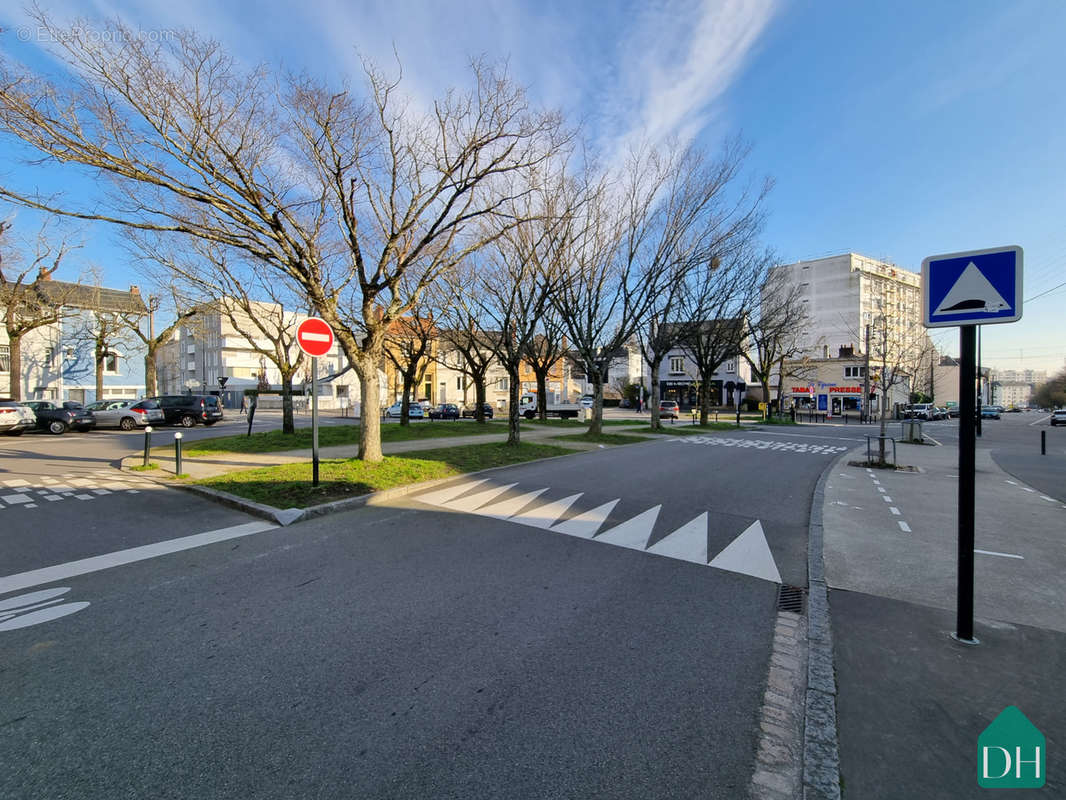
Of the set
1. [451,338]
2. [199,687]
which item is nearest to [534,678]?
[199,687]

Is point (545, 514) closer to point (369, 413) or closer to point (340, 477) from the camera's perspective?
point (340, 477)

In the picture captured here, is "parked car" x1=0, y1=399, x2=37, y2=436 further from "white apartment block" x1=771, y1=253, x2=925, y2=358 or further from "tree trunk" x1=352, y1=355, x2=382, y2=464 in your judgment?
"white apartment block" x1=771, y1=253, x2=925, y2=358

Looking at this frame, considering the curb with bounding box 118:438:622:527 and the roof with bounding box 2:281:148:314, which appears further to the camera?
the roof with bounding box 2:281:148:314

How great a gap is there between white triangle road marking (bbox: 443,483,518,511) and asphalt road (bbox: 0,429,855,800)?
5.48 feet

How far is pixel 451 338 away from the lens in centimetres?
2642

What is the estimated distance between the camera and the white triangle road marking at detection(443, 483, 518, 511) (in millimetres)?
8031

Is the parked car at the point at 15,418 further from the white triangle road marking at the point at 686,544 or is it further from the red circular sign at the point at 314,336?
the white triangle road marking at the point at 686,544

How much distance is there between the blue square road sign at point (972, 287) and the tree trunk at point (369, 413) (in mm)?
9720

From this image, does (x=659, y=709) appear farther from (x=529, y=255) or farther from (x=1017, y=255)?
(x=529, y=255)

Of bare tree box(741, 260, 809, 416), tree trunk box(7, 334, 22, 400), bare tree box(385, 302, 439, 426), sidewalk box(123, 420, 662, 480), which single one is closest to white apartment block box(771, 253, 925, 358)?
bare tree box(741, 260, 809, 416)

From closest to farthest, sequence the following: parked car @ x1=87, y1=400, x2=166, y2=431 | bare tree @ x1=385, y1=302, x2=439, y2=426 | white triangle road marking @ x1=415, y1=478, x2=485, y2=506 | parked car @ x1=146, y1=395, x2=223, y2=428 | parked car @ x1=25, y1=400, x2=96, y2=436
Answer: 1. white triangle road marking @ x1=415, y1=478, x2=485, y2=506
2. parked car @ x1=25, y1=400, x2=96, y2=436
3. bare tree @ x1=385, y1=302, x2=439, y2=426
4. parked car @ x1=87, y1=400, x2=166, y2=431
5. parked car @ x1=146, y1=395, x2=223, y2=428

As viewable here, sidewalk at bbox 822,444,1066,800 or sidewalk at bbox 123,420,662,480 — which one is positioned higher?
sidewalk at bbox 123,420,662,480

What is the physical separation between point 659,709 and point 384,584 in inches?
113

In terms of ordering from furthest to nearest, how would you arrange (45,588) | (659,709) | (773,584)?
(773,584), (45,588), (659,709)
